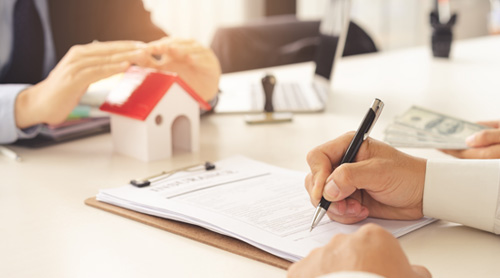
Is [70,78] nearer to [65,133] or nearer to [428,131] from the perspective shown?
[65,133]

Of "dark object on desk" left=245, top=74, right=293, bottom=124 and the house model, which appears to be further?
"dark object on desk" left=245, top=74, right=293, bottom=124

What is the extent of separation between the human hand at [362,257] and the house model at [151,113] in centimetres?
58

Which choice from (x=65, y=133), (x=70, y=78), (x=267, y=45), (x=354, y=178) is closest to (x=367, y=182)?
(x=354, y=178)

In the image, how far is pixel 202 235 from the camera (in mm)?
749

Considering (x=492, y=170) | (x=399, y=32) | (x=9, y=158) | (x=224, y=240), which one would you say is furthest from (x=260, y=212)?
(x=399, y=32)

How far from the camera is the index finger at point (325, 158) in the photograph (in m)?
0.77

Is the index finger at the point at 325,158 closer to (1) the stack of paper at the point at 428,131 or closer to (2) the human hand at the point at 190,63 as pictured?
(1) the stack of paper at the point at 428,131

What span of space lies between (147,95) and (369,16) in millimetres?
4396

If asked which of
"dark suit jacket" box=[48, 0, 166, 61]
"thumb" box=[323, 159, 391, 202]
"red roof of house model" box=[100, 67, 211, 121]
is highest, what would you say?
"dark suit jacket" box=[48, 0, 166, 61]

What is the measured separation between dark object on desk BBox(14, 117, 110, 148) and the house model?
0.14m

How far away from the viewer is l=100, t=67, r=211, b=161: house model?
1097 mm

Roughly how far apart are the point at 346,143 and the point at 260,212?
0.50 ft

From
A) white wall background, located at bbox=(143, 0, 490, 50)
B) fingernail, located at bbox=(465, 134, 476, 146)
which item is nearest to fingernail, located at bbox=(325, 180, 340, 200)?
fingernail, located at bbox=(465, 134, 476, 146)

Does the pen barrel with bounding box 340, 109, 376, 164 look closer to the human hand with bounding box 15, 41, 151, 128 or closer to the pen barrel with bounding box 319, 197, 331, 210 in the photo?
the pen barrel with bounding box 319, 197, 331, 210
